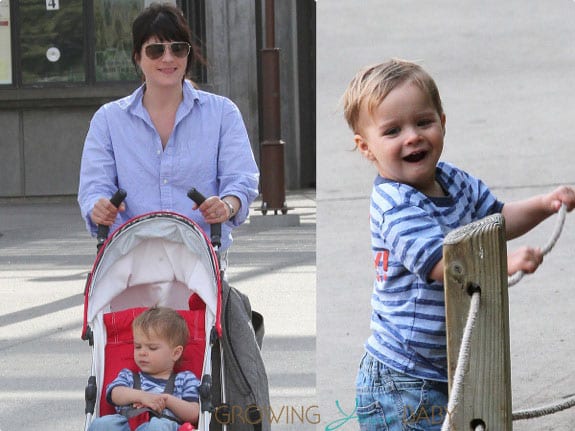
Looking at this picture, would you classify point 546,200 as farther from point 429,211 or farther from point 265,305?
point 265,305

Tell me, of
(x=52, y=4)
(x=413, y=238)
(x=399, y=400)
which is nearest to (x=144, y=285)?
(x=399, y=400)

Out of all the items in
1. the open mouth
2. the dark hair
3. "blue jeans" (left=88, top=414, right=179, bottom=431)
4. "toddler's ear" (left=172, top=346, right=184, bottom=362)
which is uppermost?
the dark hair

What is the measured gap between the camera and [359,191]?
8938 millimetres

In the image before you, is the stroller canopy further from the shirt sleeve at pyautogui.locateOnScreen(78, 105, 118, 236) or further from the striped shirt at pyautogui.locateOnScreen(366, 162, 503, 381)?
the striped shirt at pyautogui.locateOnScreen(366, 162, 503, 381)

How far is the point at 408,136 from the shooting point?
299 centimetres

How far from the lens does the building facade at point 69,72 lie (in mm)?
16531

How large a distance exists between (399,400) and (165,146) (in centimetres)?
167

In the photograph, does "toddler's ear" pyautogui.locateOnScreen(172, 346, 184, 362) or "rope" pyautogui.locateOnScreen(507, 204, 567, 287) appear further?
"toddler's ear" pyautogui.locateOnScreen(172, 346, 184, 362)

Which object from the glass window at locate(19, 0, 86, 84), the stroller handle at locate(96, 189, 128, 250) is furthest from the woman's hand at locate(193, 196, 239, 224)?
the glass window at locate(19, 0, 86, 84)

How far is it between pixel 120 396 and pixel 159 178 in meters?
0.78

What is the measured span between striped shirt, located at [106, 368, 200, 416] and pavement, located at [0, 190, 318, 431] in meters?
1.20

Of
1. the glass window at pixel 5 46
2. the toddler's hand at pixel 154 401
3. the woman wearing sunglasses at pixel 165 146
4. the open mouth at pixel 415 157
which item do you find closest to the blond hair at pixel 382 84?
the open mouth at pixel 415 157

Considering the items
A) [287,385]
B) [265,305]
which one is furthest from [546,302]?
[265,305]

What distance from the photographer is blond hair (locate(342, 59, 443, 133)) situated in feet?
9.98
